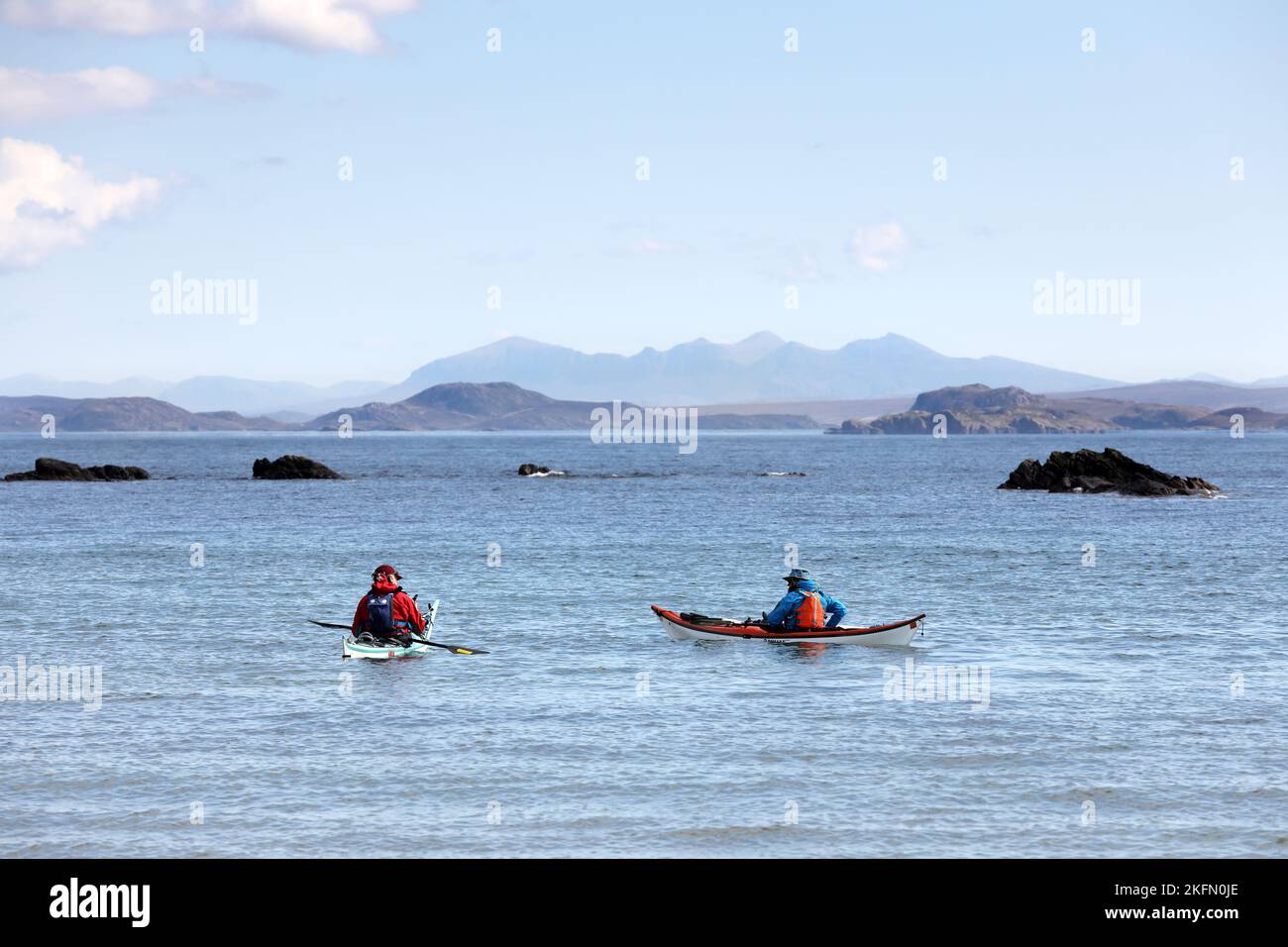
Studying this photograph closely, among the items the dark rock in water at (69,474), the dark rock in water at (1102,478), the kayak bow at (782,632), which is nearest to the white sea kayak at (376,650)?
the kayak bow at (782,632)

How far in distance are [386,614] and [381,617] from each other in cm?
15

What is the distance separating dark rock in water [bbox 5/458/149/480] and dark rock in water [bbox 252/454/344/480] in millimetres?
12064

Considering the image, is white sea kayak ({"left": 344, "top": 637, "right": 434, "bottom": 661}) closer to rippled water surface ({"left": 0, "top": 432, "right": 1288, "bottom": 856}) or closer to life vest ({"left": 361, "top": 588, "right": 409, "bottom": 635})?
life vest ({"left": 361, "top": 588, "right": 409, "bottom": 635})

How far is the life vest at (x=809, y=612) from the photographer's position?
3338 centimetres

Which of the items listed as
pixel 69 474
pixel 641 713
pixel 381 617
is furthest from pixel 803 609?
pixel 69 474

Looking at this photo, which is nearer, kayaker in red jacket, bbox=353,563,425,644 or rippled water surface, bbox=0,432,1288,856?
rippled water surface, bbox=0,432,1288,856

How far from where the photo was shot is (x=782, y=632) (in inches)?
1321

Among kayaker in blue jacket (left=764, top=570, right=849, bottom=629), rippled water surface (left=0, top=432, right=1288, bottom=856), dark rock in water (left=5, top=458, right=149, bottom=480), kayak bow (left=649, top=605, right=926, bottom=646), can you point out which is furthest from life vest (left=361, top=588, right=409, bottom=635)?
dark rock in water (left=5, top=458, right=149, bottom=480)

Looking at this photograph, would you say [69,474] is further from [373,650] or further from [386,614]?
[373,650]

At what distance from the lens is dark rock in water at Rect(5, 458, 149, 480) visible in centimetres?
13600
